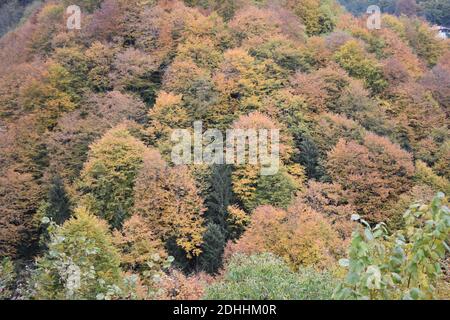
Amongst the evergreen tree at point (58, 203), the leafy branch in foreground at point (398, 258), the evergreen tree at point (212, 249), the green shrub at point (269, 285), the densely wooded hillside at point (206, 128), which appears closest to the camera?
the leafy branch in foreground at point (398, 258)

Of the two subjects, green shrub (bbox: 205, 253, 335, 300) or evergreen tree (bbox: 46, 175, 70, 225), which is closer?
green shrub (bbox: 205, 253, 335, 300)

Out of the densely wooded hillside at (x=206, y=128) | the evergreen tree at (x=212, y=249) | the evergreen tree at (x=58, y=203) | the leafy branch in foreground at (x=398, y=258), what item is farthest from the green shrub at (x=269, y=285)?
the evergreen tree at (x=58, y=203)

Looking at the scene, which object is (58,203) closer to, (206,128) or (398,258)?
(206,128)

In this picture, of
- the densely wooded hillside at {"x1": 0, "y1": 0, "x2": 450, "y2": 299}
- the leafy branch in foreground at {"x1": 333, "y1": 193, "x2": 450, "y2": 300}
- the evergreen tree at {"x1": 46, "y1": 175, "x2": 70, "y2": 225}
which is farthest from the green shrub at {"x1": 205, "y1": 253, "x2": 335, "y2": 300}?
the evergreen tree at {"x1": 46, "y1": 175, "x2": 70, "y2": 225}

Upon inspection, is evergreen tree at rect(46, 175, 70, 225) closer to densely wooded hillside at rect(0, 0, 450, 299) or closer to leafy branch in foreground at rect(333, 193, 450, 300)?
densely wooded hillside at rect(0, 0, 450, 299)

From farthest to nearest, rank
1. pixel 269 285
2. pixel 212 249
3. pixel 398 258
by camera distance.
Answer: pixel 212 249 < pixel 269 285 < pixel 398 258

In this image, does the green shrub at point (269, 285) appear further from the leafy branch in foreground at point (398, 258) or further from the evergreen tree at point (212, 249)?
the evergreen tree at point (212, 249)

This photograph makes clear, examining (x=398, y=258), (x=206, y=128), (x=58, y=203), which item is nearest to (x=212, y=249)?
(x=58, y=203)

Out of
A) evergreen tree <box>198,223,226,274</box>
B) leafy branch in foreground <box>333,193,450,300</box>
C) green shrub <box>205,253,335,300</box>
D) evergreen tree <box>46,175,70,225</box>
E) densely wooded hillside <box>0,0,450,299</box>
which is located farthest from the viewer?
evergreen tree <box>46,175,70,225</box>

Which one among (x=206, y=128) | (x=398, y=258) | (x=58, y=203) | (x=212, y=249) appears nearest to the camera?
(x=398, y=258)

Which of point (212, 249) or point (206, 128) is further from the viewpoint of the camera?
point (206, 128)

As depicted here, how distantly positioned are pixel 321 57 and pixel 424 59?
24.2 metres
